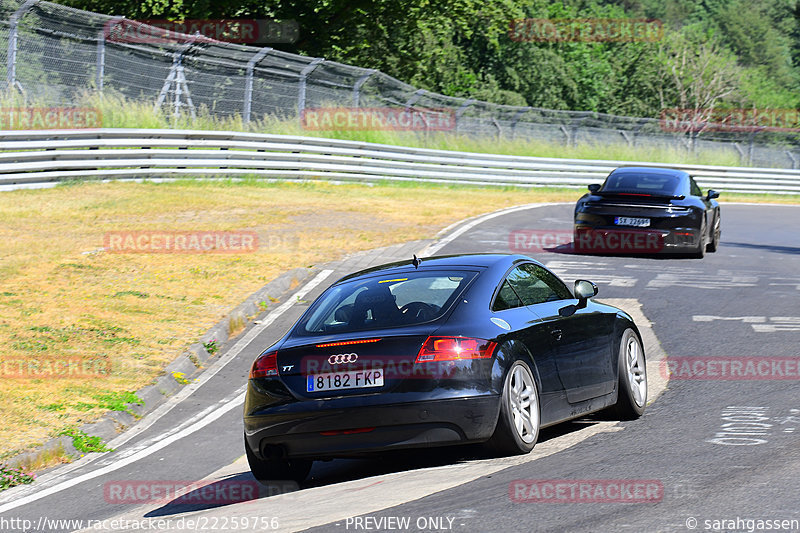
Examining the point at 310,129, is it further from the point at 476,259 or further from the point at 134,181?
the point at 476,259

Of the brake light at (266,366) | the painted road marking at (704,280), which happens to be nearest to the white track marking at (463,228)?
the painted road marking at (704,280)

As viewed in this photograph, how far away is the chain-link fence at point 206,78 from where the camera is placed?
Result: 23.0m

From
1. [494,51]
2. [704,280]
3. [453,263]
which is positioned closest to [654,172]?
[704,280]

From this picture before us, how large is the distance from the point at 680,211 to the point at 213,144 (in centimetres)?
1205

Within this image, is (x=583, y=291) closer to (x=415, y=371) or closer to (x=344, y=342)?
(x=415, y=371)

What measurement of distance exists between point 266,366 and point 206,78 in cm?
2223

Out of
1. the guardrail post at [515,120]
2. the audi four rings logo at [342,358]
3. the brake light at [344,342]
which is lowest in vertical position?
the audi four rings logo at [342,358]

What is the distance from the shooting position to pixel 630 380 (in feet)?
27.6

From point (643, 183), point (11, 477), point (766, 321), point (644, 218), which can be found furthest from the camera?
point (643, 183)

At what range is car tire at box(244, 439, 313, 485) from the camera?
23.6 feet

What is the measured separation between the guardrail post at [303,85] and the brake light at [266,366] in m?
23.7

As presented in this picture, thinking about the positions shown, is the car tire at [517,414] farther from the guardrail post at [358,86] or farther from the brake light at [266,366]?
the guardrail post at [358,86]

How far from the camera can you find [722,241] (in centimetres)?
2186

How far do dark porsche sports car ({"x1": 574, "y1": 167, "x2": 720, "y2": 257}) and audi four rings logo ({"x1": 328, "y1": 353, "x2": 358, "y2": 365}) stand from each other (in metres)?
12.2
